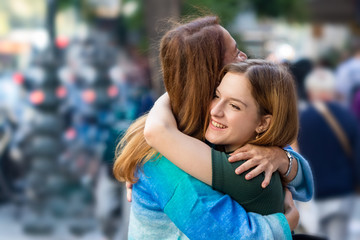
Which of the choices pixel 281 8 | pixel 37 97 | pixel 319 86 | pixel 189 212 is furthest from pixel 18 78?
pixel 281 8

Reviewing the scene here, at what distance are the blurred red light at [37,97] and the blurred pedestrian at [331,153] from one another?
3570 millimetres

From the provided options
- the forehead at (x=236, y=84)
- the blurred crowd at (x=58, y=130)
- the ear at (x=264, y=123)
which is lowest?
the blurred crowd at (x=58, y=130)

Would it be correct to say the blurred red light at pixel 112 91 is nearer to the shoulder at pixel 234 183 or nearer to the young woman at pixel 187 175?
the young woman at pixel 187 175

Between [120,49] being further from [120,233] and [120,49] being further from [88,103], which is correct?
[120,233]

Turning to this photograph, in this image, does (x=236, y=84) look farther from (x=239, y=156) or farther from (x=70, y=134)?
(x=70, y=134)

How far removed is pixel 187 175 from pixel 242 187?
0.53 ft

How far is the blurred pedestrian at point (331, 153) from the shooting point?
4344 mm

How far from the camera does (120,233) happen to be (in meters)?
6.14

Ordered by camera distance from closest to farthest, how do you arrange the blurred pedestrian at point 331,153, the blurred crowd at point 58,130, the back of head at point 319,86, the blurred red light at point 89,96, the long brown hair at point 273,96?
the long brown hair at point 273,96, the blurred pedestrian at point 331,153, the back of head at point 319,86, the blurred crowd at point 58,130, the blurred red light at point 89,96

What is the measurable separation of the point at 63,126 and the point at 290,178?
5.58m

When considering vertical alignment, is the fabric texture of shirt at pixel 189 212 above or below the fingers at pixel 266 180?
below

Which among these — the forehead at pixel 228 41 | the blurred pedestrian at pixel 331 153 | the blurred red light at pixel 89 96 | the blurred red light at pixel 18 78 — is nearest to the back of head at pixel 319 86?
the blurred pedestrian at pixel 331 153

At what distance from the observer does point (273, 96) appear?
5.66 ft

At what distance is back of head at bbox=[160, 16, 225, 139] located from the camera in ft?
5.90
